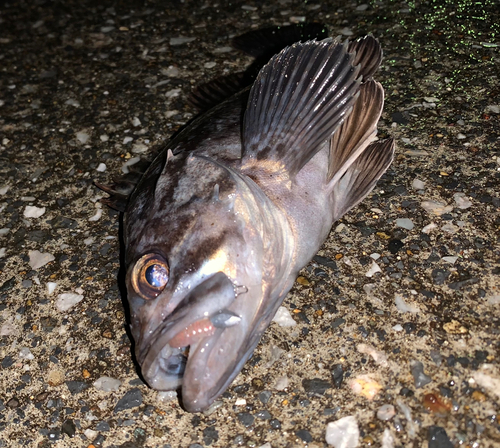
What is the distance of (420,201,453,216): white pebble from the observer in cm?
329

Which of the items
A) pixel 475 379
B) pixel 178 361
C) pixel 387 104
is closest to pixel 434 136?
pixel 387 104

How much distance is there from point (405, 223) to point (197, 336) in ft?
5.14

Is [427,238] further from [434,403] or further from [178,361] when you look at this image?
[178,361]

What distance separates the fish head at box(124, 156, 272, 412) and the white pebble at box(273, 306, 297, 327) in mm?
315

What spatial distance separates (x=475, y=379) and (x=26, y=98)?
410 centimetres

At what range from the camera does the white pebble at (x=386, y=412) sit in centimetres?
247

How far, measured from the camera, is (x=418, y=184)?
3.48 meters

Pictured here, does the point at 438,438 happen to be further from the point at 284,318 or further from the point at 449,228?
the point at 449,228

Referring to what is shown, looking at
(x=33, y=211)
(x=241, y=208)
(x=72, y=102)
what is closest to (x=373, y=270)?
(x=241, y=208)

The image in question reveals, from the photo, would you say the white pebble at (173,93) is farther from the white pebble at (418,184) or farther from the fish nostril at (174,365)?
the fish nostril at (174,365)

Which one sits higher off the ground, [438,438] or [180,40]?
[180,40]

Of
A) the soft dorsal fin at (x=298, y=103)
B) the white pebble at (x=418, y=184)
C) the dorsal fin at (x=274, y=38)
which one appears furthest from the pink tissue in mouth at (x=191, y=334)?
the dorsal fin at (x=274, y=38)

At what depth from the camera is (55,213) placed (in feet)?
12.3

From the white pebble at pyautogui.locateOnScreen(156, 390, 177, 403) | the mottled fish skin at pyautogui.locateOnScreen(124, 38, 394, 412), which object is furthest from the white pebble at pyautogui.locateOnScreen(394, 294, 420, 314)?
the white pebble at pyautogui.locateOnScreen(156, 390, 177, 403)
